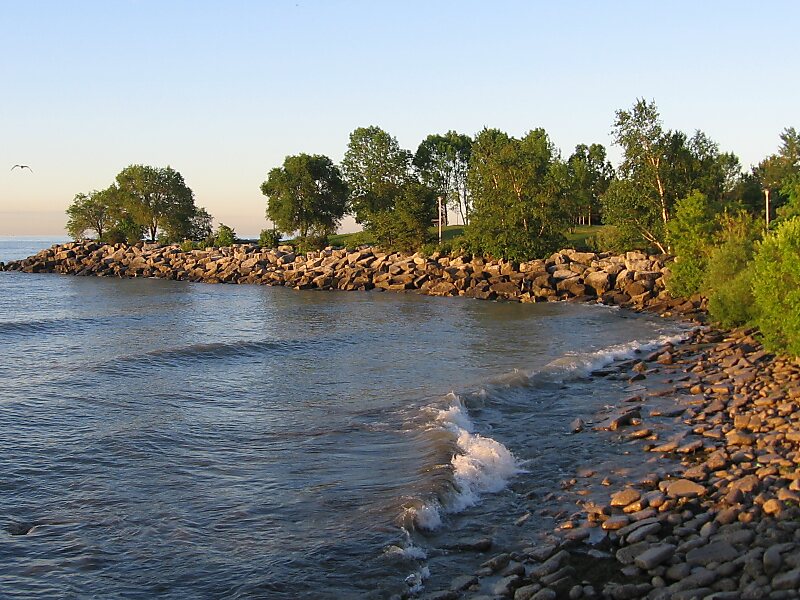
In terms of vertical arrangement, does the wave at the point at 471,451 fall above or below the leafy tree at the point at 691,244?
below

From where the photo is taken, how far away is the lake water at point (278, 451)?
10.9 meters

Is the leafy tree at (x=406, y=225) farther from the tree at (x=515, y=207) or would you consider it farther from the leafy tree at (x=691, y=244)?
the leafy tree at (x=691, y=244)

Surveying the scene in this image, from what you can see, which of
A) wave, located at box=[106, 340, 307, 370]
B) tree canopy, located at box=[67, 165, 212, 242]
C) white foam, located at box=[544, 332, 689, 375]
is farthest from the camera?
tree canopy, located at box=[67, 165, 212, 242]

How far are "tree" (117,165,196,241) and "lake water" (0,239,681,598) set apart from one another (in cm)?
6343

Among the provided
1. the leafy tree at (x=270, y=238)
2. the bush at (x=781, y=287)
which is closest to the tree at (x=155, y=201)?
the leafy tree at (x=270, y=238)

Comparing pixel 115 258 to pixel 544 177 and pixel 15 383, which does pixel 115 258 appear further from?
pixel 15 383

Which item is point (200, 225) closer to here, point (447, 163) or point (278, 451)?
point (447, 163)

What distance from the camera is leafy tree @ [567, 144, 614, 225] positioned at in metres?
86.6

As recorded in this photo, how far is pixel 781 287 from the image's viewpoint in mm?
23109

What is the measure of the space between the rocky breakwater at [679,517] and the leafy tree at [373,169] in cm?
6713

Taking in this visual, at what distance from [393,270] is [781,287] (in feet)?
132

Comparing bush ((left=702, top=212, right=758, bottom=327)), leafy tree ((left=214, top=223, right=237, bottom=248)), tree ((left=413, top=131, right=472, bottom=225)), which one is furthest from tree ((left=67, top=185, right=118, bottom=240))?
bush ((left=702, top=212, right=758, bottom=327))

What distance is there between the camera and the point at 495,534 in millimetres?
11531

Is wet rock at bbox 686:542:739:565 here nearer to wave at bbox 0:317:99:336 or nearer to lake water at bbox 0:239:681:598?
lake water at bbox 0:239:681:598
